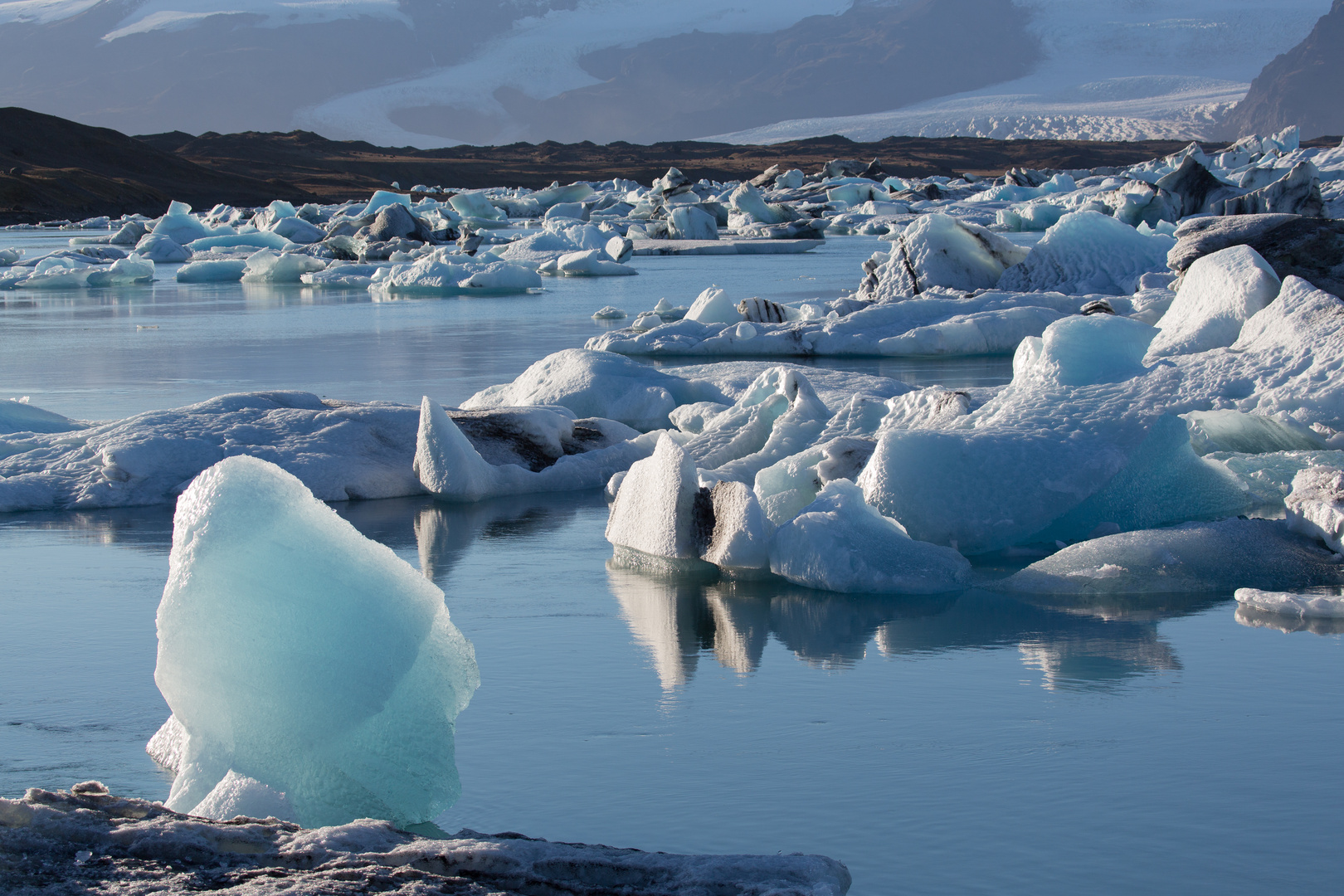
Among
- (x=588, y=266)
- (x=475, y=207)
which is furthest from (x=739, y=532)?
(x=475, y=207)

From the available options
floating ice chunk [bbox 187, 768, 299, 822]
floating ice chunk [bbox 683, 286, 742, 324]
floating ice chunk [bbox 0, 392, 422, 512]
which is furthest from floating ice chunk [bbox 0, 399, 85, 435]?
floating ice chunk [bbox 683, 286, 742, 324]

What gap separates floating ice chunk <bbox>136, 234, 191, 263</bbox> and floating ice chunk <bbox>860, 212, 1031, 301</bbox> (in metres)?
13.9

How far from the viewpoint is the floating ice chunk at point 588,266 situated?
15727mm

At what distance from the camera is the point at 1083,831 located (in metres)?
1.78

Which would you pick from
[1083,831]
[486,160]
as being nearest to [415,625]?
[1083,831]

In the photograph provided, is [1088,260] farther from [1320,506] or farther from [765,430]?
[1320,506]

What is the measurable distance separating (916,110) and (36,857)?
79.5 metres

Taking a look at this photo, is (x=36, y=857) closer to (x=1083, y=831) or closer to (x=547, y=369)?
(x=1083, y=831)

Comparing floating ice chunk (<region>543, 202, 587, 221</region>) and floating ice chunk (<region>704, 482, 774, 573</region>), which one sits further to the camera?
floating ice chunk (<region>543, 202, 587, 221</region>)

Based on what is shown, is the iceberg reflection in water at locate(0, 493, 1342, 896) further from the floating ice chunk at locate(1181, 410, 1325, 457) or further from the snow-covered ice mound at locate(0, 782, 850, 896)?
the floating ice chunk at locate(1181, 410, 1325, 457)

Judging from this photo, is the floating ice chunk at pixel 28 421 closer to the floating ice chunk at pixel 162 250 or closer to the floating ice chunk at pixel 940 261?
the floating ice chunk at pixel 940 261

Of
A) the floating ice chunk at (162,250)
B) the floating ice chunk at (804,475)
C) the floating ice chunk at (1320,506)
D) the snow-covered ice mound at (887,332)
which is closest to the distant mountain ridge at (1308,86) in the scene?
the floating ice chunk at (162,250)

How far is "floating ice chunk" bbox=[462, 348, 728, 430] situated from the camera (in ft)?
18.5

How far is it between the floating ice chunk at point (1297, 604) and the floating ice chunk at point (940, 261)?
679 centimetres
